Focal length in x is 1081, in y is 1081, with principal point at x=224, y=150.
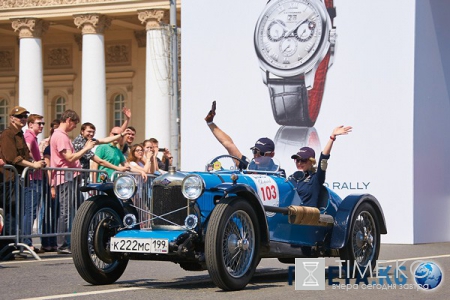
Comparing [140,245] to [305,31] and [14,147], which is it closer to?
[14,147]

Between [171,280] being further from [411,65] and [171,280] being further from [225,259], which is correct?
[411,65]

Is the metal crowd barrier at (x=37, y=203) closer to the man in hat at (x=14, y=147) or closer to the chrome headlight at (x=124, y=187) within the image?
the man in hat at (x=14, y=147)

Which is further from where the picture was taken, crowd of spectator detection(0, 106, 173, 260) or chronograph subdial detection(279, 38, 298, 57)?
chronograph subdial detection(279, 38, 298, 57)

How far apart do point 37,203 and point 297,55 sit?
5015 mm

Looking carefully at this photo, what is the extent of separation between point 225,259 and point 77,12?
1486 inches

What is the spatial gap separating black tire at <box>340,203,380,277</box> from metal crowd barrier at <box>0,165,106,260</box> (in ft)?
14.2

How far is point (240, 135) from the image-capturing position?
17328 millimetres

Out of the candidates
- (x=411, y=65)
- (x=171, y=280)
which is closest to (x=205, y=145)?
(x=411, y=65)

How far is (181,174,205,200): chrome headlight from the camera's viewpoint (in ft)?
29.6

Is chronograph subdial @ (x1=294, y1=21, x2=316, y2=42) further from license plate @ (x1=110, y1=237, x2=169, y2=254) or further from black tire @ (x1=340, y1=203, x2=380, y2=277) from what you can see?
license plate @ (x1=110, y1=237, x2=169, y2=254)

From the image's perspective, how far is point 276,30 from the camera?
17109 millimetres
